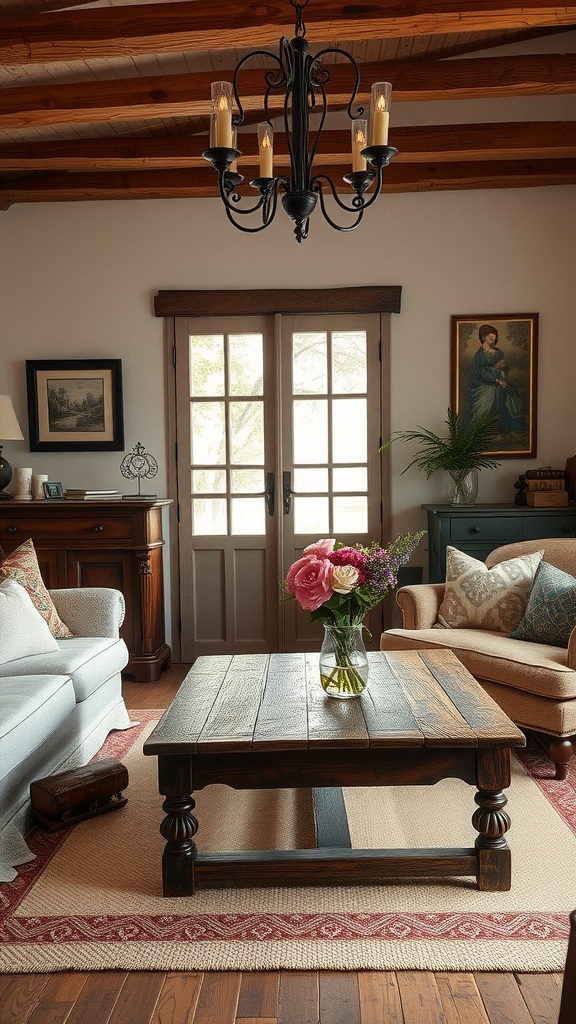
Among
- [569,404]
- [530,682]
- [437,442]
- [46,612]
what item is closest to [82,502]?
[46,612]

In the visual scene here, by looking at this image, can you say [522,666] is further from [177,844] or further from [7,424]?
[7,424]

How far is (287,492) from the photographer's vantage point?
5.14 meters

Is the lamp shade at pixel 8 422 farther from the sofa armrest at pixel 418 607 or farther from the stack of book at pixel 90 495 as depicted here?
the sofa armrest at pixel 418 607

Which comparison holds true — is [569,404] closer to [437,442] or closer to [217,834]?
[437,442]

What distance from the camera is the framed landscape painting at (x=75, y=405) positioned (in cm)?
511

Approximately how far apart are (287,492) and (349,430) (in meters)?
0.56

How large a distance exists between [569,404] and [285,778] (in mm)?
3595

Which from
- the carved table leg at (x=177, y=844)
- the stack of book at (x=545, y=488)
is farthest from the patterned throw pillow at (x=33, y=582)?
the stack of book at (x=545, y=488)

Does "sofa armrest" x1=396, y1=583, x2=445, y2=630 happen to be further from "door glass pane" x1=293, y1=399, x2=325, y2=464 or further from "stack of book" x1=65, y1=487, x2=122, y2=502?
"stack of book" x1=65, y1=487, x2=122, y2=502

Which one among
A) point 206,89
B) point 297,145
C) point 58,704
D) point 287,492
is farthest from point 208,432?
point 297,145

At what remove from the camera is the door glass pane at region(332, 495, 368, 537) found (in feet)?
16.9

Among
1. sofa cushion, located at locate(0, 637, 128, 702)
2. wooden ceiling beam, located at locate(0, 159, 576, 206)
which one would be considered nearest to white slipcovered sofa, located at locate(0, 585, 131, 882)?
sofa cushion, located at locate(0, 637, 128, 702)

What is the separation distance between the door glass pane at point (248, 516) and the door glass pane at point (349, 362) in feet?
2.94

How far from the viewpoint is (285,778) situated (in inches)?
88.9
